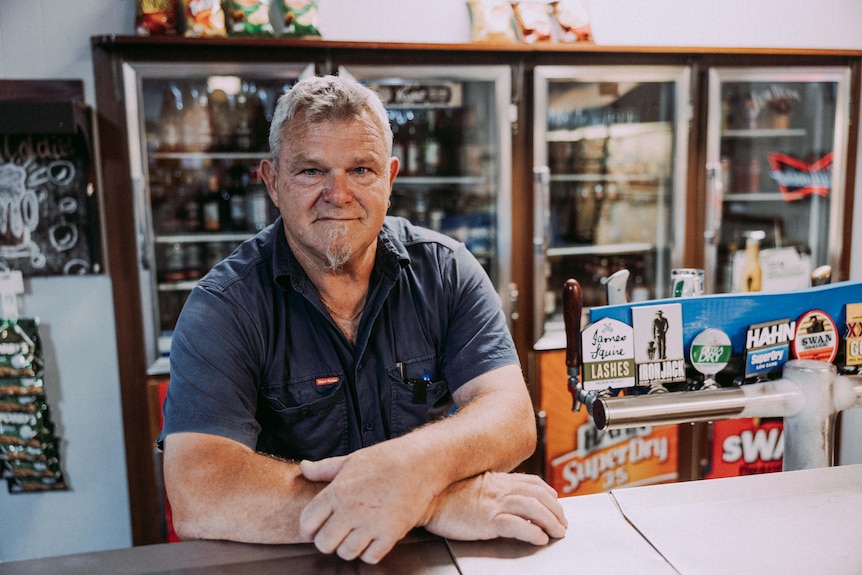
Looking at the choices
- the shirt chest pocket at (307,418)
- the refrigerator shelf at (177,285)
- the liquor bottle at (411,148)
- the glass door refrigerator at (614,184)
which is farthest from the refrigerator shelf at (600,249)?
the shirt chest pocket at (307,418)

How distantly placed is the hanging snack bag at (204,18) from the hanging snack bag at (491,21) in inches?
43.8

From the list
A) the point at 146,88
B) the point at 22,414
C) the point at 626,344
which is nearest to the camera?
the point at 626,344

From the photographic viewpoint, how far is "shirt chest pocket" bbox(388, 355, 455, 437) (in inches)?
57.5

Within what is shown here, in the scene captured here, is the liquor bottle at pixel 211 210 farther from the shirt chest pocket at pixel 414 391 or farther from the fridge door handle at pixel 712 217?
the fridge door handle at pixel 712 217

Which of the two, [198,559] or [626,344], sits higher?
[626,344]

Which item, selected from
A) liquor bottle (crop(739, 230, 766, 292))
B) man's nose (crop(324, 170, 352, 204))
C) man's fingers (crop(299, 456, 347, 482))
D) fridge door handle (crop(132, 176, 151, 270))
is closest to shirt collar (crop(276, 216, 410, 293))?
man's nose (crop(324, 170, 352, 204))

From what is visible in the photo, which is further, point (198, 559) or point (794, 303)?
point (794, 303)

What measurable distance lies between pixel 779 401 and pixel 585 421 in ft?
6.93

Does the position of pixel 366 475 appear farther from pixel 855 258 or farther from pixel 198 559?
pixel 855 258

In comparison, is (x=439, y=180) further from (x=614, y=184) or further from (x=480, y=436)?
(x=480, y=436)

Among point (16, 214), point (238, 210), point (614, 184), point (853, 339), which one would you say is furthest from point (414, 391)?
point (614, 184)

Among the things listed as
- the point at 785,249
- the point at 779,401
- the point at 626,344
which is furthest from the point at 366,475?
the point at 785,249

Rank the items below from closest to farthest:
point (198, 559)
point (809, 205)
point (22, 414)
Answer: point (198, 559) → point (22, 414) → point (809, 205)

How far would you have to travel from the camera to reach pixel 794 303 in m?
1.07
